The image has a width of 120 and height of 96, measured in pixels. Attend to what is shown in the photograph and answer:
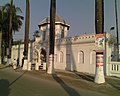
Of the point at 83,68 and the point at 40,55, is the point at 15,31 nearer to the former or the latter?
→ the point at 40,55

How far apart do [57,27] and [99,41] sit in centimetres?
2312

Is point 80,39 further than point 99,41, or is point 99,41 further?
point 80,39

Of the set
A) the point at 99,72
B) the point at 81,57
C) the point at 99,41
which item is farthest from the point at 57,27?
the point at 99,72

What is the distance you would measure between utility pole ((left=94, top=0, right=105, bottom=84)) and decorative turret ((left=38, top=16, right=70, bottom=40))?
70.0ft

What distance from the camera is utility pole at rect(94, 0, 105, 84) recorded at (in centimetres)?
1781

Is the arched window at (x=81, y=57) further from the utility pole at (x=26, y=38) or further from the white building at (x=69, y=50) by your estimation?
the utility pole at (x=26, y=38)

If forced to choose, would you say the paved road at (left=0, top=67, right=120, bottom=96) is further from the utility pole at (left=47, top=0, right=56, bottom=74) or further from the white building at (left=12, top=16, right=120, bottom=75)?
the utility pole at (left=47, top=0, right=56, bottom=74)

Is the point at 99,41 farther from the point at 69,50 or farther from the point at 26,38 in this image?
the point at 26,38

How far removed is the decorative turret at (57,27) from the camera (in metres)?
40.6

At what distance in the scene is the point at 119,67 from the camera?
79.7 ft

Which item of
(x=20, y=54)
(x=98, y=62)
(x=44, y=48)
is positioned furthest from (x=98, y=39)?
(x=20, y=54)

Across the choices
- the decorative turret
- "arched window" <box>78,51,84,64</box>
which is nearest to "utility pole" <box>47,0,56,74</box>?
"arched window" <box>78,51,84,64</box>

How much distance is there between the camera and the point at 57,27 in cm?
4075

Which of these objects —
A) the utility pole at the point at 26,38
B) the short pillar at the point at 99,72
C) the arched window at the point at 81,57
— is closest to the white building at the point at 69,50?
the arched window at the point at 81,57
